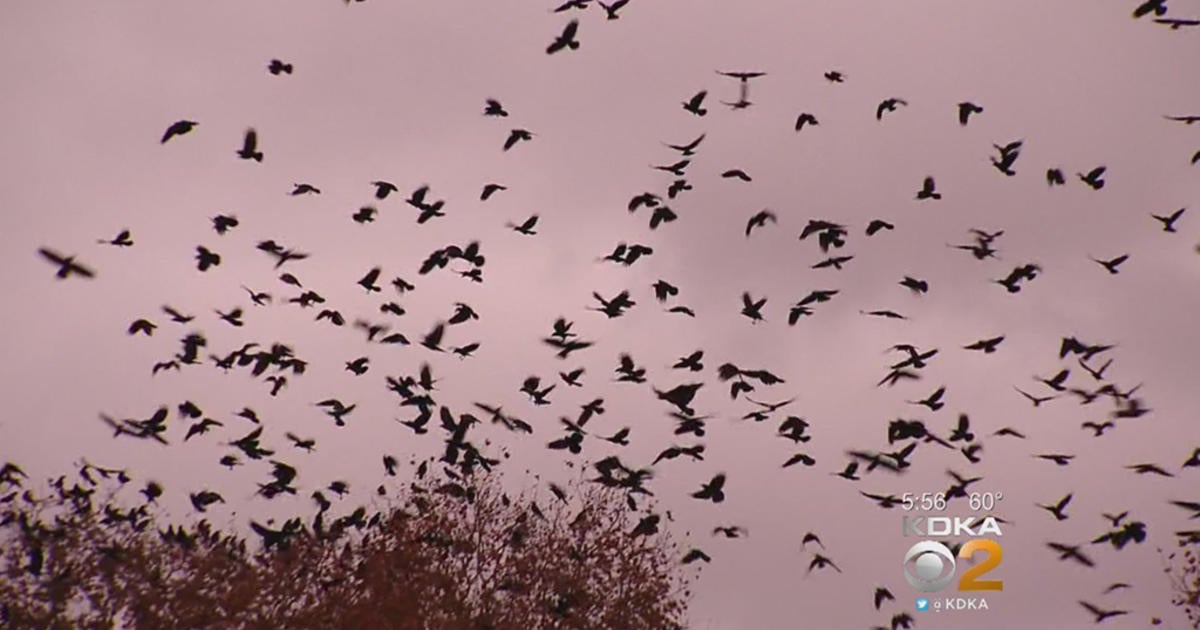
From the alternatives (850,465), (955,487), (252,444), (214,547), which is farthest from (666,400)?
(214,547)

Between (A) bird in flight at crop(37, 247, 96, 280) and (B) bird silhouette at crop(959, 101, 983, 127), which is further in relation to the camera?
(B) bird silhouette at crop(959, 101, 983, 127)

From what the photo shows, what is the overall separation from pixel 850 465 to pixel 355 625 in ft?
58.3

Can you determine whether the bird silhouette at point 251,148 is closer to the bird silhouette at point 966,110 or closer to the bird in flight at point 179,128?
the bird in flight at point 179,128

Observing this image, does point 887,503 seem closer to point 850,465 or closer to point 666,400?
point 850,465

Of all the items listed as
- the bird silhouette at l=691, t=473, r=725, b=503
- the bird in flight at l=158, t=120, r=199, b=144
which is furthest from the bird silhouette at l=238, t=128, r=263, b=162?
the bird silhouette at l=691, t=473, r=725, b=503

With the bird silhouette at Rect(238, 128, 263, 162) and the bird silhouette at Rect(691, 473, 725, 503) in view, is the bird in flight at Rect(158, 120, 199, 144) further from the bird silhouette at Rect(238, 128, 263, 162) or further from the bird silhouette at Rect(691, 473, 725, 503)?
the bird silhouette at Rect(691, 473, 725, 503)

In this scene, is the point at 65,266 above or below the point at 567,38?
below

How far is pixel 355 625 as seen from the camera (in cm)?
3506

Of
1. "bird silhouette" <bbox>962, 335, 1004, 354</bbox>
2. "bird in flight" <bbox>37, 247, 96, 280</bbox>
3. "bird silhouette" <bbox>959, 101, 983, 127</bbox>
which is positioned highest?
"bird silhouette" <bbox>959, 101, 983, 127</bbox>

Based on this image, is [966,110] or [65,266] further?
[966,110]

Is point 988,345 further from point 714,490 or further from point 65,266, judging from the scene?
point 65,266

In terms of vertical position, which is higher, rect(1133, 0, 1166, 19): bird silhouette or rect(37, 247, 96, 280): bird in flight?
rect(1133, 0, 1166, 19): bird silhouette

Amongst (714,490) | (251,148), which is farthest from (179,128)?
(714,490)

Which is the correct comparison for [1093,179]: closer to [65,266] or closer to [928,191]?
[928,191]
